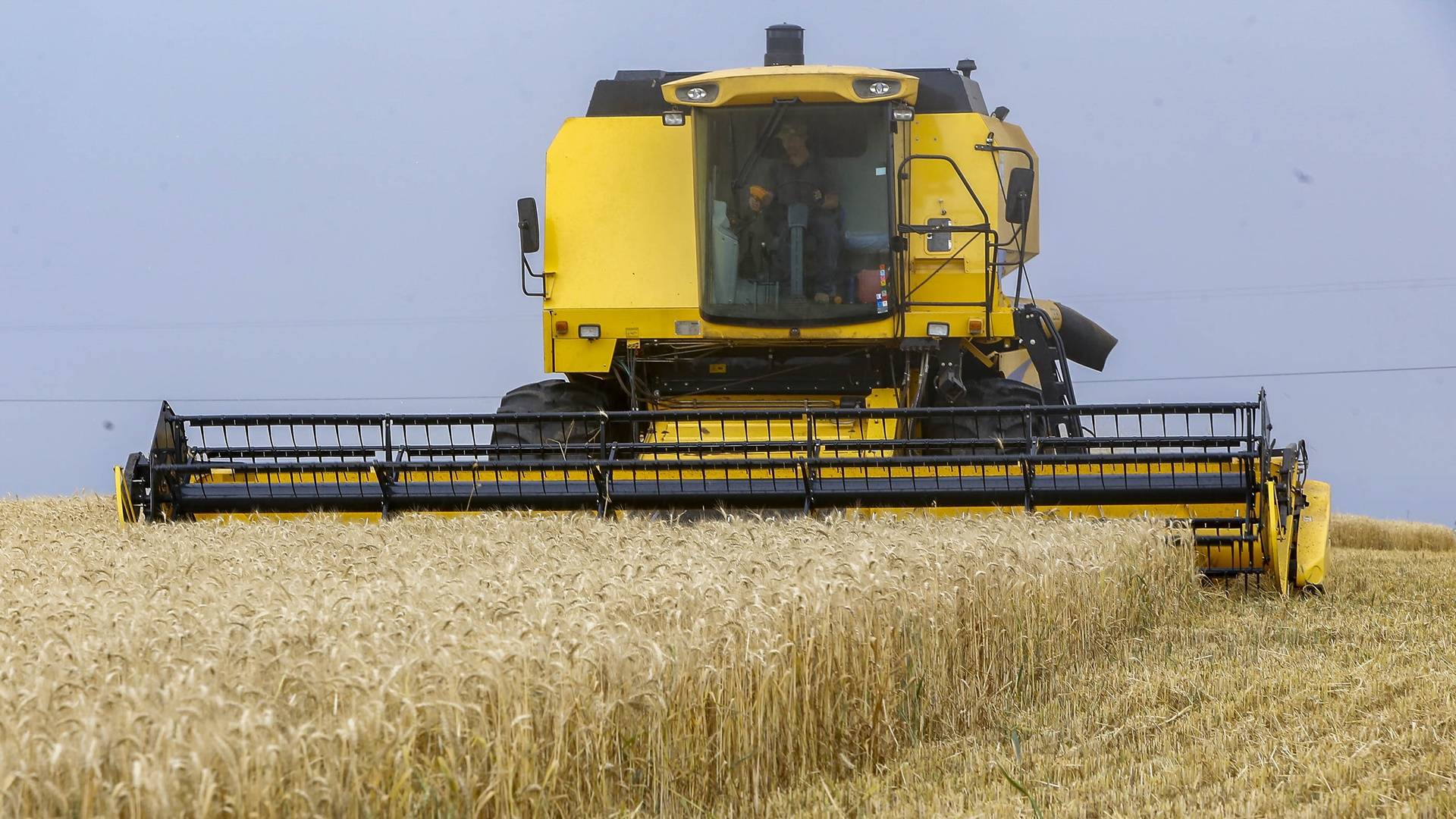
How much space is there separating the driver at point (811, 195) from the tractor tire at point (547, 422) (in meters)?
1.35

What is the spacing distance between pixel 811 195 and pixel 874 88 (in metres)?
0.64

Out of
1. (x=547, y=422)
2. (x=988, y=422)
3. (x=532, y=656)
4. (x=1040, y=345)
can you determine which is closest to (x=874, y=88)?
(x=1040, y=345)

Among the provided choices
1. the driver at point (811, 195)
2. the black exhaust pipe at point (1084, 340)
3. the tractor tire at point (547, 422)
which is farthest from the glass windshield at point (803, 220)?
the black exhaust pipe at point (1084, 340)

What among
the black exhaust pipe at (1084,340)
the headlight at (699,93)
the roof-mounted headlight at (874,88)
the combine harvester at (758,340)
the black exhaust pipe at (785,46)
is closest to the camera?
the combine harvester at (758,340)

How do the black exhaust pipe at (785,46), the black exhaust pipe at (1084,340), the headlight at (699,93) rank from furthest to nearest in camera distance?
the black exhaust pipe at (1084,340) < the black exhaust pipe at (785,46) < the headlight at (699,93)

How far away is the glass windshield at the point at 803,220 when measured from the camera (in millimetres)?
8297

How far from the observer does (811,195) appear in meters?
8.36

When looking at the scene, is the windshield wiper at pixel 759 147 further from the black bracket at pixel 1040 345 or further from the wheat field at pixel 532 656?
the wheat field at pixel 532 656

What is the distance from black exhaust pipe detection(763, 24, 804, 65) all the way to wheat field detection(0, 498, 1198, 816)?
157 inches

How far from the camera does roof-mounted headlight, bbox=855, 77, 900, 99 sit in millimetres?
8109

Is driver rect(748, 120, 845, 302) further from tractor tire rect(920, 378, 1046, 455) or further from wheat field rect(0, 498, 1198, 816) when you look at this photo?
wheat field rect(0, 498, 1198, 816)

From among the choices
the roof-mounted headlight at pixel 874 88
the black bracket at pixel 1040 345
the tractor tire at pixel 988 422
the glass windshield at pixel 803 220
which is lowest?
the tractor tire at pixel 988 422

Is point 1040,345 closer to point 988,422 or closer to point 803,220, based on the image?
point 988,422

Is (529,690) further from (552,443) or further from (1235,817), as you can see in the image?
(552,443)
